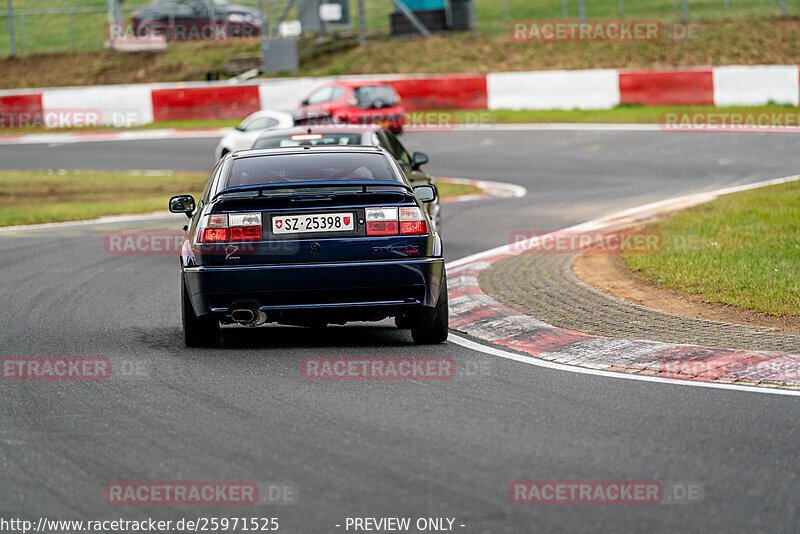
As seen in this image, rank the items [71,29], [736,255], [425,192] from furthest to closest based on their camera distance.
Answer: [71,29], [736,255], [425,192]

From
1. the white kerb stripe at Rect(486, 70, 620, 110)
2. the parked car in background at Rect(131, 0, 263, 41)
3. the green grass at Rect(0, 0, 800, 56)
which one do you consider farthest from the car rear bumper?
the parked car in background at Rect(131, 0, 263, 41)

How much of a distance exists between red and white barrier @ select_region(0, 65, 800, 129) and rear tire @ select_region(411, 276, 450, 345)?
2343cm

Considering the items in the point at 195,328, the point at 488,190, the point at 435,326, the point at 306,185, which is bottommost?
the point at 488,190

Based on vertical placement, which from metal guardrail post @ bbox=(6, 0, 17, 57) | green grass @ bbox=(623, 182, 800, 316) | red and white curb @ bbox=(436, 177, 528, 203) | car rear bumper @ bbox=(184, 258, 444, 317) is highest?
metal guardrail post @ bbox=(6, 0, 17, 57)

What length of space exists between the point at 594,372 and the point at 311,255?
198 centimetres

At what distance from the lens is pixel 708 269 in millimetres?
11312

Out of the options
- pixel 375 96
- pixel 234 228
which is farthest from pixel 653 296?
pixel 375 96

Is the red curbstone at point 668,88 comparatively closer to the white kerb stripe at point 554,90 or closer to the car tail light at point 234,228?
the white kerb stripe at point 554,90

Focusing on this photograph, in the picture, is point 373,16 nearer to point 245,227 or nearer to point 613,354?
point 245,227

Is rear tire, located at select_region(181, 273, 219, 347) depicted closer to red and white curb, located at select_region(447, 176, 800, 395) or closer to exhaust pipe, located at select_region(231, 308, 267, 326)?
exhaust pipe, located at select_region(231, 308, 267, 326)

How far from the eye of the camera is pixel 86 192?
22.2 meters

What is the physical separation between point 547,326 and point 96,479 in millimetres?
4440

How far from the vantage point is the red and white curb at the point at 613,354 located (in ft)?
24.1

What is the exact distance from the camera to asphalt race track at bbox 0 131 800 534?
16.4 ft
